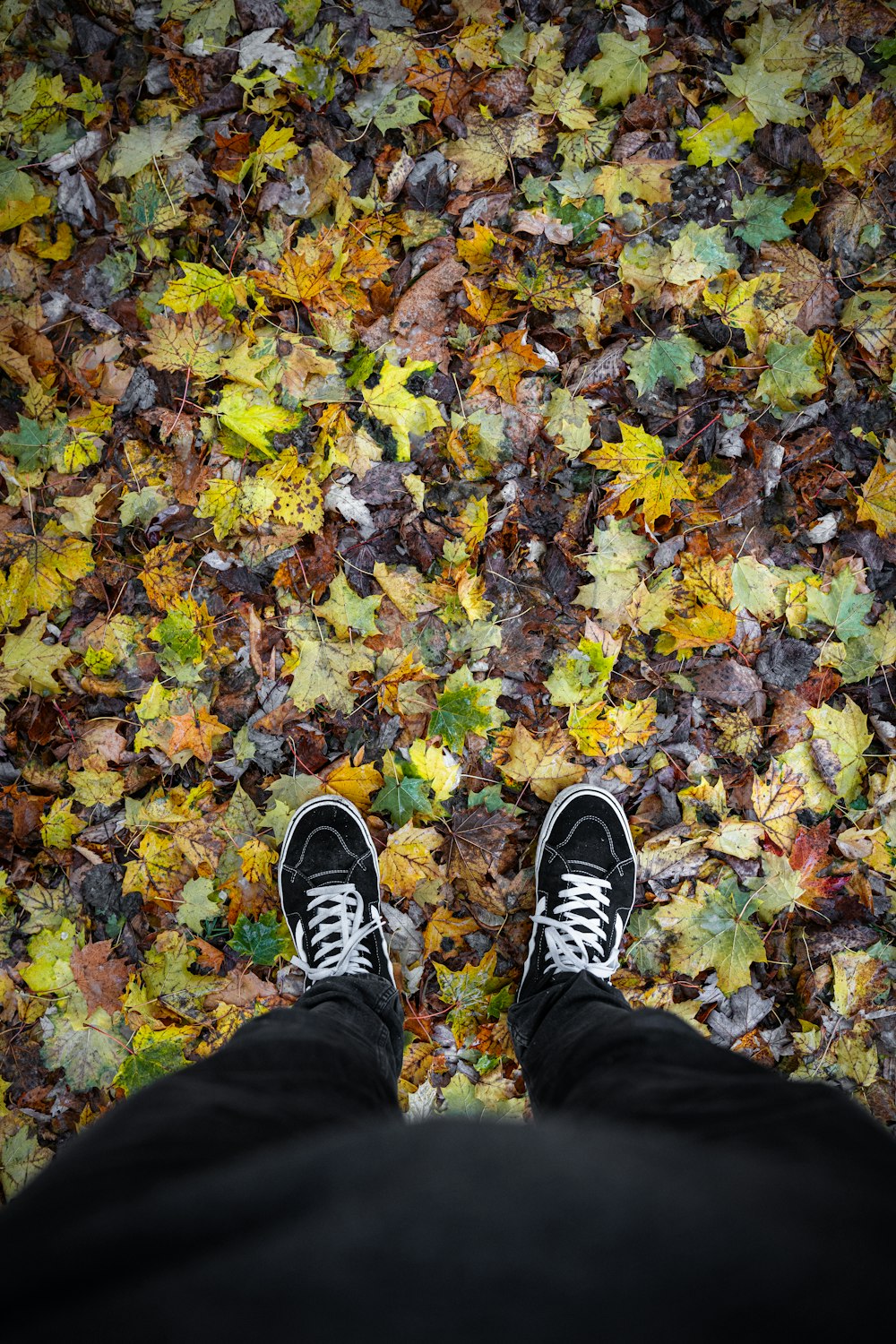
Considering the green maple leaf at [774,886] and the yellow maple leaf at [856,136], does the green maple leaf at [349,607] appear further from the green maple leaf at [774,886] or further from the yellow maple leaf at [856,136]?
the yellow maple leaf at [856,136]

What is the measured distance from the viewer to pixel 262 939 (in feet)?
6.09

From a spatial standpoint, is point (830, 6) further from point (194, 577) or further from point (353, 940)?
point (353, 940)

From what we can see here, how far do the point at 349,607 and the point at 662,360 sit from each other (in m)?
1.07

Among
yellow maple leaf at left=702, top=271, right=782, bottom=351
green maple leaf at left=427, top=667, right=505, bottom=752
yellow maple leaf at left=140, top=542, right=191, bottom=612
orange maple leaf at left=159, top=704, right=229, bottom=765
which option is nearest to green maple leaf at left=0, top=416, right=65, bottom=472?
yellow maple leaf at left=140, top=542, right=191, bottom=612

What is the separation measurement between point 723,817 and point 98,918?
68.1 inches

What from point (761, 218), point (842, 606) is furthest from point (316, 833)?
point (761, 218)

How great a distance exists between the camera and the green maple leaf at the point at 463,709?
1807 mm

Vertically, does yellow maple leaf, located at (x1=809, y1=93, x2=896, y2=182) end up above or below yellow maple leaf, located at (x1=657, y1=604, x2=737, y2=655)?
above

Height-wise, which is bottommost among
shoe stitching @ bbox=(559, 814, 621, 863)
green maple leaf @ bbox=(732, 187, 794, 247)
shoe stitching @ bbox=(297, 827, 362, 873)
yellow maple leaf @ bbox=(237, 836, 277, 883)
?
yellow maple leaf @ bbox=(237, 836, 277, 883)

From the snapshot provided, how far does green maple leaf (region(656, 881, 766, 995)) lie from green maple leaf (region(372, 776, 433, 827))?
2.34 feet

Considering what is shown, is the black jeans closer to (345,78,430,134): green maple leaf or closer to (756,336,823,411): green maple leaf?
(756,336,823,411): green maple leaf

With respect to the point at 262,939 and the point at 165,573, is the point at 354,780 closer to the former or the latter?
Result: the point at 262,939

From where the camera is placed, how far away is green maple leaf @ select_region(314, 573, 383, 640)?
181cm

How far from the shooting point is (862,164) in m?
1.76
